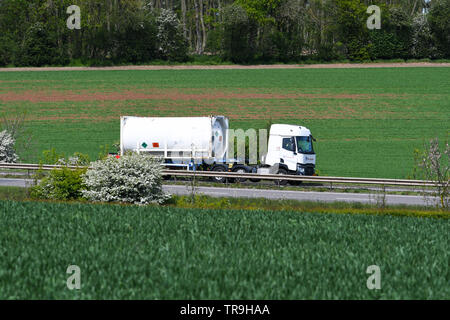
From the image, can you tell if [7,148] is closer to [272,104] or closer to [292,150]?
[292,150]

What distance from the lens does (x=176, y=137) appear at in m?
28.7

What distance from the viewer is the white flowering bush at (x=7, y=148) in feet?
105

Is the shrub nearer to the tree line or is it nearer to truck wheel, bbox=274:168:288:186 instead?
truck wheel, bbox=274:168:288:186

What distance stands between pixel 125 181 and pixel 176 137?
437 inches

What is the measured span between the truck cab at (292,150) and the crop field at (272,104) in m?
3.46

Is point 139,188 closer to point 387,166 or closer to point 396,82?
point 387,166

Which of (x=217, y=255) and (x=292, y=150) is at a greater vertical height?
(x=292, y=150)

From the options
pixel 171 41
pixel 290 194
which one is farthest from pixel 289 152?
pixel 171 41

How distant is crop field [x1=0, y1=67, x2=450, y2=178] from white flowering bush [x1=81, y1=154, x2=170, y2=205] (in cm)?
1482

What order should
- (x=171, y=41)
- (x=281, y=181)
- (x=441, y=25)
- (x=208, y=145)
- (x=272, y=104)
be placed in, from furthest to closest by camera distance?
(x=171, y=41)
(x=441, y=25)
(x=272, y=104)
(x=208, y=145)
(x=281, y=181)

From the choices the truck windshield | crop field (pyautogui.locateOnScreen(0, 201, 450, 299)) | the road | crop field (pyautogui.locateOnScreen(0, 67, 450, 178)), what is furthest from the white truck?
crop field (pyautogui.locateOnScreen(0, 201, 450, 299))
